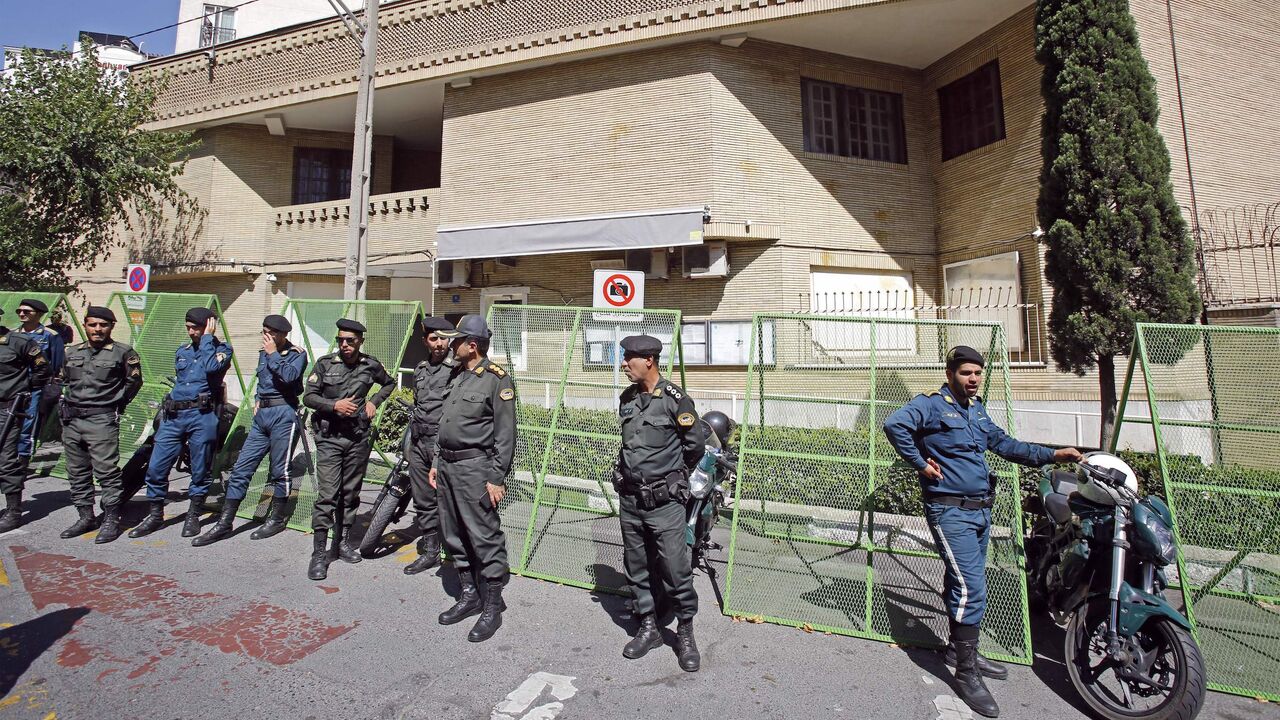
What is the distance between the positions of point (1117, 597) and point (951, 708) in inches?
41.1

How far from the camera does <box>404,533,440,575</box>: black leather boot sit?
5090 millimetres

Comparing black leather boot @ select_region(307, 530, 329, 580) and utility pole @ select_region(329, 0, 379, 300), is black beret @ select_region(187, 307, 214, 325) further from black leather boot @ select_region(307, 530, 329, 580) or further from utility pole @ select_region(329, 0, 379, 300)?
utility pole @ select_region(329, 0, 379, 300)

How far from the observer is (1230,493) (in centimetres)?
396

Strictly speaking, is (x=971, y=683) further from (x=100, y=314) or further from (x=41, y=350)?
(x=41, y=350)

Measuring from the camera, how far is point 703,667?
12.1 feet

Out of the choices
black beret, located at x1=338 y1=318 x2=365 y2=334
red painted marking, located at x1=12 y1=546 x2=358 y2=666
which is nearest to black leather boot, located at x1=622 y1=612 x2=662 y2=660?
red painted marking, located at x1=12 y1=546 x2=358 y2=666

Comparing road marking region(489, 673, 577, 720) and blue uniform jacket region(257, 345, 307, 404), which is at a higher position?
blue uniform jacket region(257, 345, 307, 404)

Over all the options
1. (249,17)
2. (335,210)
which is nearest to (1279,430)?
(335,210)

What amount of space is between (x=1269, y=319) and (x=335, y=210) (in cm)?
1704

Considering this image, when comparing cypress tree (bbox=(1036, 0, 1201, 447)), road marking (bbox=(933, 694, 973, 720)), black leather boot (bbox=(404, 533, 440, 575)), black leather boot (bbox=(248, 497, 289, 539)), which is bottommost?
road marking (bbox=(933, 694, 973, 720))

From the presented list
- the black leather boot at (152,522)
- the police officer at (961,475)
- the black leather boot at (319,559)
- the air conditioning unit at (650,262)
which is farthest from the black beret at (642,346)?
the air conditioning unit at (650,262)

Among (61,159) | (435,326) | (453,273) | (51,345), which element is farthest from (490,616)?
(61,159)

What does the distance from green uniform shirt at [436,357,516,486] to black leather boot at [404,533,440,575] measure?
1343 mm

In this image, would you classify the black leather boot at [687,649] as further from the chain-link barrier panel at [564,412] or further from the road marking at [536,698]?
the chain-link barrier panel at [564,412]
